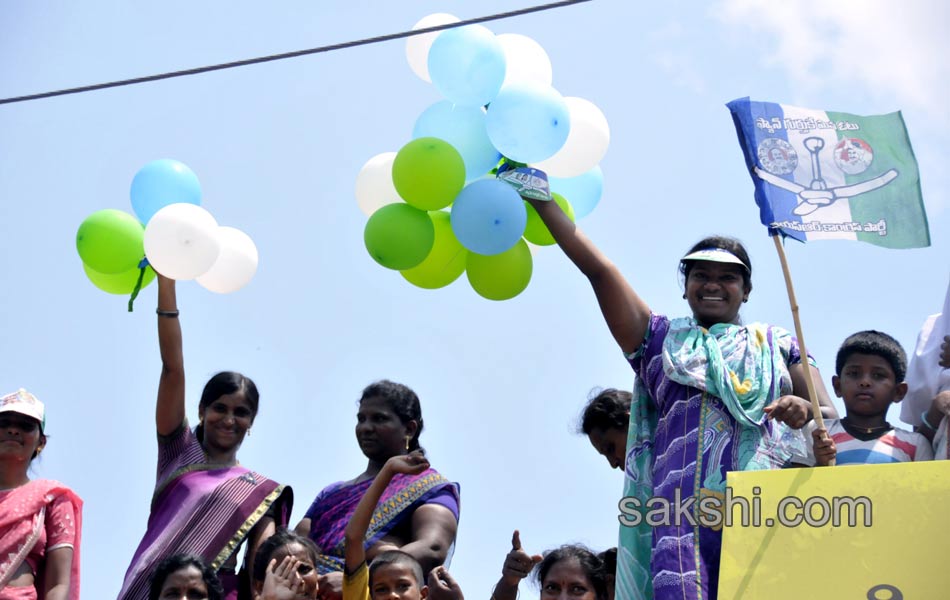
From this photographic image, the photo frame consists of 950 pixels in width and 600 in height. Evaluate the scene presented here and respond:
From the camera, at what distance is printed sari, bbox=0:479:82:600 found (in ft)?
17.9

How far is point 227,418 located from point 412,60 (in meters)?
1.67

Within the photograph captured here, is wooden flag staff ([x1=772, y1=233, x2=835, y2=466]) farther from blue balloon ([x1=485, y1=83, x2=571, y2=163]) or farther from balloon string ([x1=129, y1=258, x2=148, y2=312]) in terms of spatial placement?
balloon string ([x1=129, y1=258, x2=148, y2=312])

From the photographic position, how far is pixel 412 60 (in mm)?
5855

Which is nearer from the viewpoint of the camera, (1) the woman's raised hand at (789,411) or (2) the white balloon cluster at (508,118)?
(1) the woman's raised hand at (789,411)

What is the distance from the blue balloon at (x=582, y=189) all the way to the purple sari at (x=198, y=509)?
1.69 m

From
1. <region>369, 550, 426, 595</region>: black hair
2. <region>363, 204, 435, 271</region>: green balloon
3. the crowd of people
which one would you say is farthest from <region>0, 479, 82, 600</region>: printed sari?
<region>363, 204, 435, 271</region>: green balloon

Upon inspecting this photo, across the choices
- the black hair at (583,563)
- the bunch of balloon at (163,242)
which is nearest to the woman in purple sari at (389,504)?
the black hair at (583,563)

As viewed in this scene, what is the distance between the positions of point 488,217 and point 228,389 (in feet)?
4.75

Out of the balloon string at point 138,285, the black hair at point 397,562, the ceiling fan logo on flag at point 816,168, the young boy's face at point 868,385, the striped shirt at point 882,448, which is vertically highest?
the ceiling fan logo on flag at point 816,168

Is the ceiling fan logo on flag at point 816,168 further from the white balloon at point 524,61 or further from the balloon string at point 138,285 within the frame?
the balloon string at point 138,285

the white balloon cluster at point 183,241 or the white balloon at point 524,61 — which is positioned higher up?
the white balloon at point 524,61

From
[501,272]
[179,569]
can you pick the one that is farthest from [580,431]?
[179,569]

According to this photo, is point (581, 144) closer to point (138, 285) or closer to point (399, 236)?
point (399, 236)

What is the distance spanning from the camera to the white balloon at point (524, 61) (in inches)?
225
